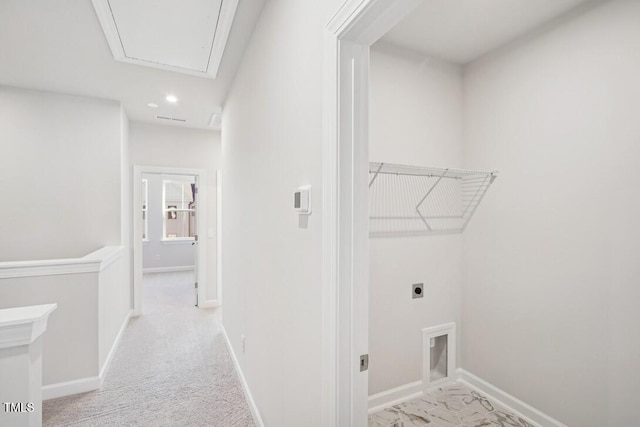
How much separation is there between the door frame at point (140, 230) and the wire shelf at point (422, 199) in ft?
10.3

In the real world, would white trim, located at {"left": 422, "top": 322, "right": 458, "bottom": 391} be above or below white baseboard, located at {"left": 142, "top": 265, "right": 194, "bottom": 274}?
above

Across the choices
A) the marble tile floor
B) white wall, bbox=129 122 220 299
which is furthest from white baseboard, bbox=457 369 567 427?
white wall, bbox=129 122 220 299

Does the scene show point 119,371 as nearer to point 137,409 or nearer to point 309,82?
point 137,409

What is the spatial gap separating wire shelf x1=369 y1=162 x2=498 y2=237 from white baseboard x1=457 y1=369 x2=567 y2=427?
1.18 metres

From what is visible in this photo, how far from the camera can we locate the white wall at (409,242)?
2178mm

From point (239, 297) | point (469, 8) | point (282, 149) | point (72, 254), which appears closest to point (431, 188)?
point (469, 8)

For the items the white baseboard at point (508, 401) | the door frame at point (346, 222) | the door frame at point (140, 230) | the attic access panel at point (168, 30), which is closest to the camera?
the door frame at point (346, 222)

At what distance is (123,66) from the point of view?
255cm

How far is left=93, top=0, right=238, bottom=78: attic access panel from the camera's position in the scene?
180 centimetres

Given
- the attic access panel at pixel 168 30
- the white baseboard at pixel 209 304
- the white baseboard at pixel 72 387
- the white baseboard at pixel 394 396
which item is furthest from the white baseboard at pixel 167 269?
the white baseboard at pixel 394 396

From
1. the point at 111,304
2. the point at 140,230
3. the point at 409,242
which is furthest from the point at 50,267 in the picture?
the point at 409,242

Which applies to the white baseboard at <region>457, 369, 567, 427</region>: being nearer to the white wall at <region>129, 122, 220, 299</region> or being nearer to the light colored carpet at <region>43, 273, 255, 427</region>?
the light colored carpet at <region>43, 273, 255, 427</region>

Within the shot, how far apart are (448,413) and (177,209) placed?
7012 mm

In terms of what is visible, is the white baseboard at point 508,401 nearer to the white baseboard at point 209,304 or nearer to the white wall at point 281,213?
the white wall at point 281,213
